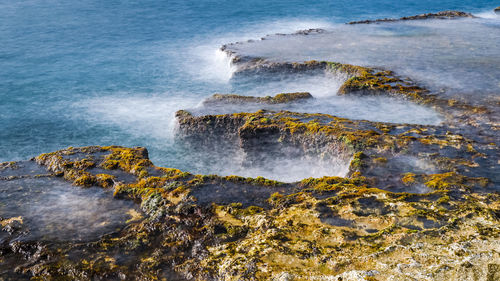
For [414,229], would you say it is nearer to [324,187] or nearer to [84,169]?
[324,187]

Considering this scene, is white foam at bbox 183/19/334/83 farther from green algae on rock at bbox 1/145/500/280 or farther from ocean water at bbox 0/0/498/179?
green algae on rock at bbox 1/145/500/280

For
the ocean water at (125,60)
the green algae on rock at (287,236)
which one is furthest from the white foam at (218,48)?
the green algae on rock at (287,236)

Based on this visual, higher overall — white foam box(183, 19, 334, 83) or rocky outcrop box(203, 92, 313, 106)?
white foam box(183, 19, 334, 83)

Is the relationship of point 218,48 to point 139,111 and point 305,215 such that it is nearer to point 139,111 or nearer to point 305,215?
point 139,111

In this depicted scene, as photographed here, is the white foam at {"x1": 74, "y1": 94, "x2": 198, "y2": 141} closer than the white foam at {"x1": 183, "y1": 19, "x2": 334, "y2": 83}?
Yes

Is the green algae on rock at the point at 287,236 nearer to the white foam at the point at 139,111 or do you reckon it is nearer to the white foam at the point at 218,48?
the white foam at the point at 139,111

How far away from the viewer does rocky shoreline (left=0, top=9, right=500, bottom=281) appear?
286 inches

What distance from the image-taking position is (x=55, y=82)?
26531 millimetres

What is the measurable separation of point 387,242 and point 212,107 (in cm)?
1294

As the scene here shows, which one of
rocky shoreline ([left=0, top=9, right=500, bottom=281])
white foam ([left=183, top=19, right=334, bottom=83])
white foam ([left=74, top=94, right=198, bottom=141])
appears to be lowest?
white foam ([left=74, top=94, right=198, bottom=141])

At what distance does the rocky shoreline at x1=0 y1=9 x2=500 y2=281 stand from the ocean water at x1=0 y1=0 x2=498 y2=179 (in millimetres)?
3987

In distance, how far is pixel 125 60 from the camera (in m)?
31.2

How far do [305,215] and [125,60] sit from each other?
1053 inches

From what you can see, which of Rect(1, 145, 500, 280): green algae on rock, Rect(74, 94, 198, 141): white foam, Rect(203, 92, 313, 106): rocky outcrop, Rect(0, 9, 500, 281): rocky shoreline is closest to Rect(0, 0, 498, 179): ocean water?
Rect(74, 94, 198, 141): white foam
